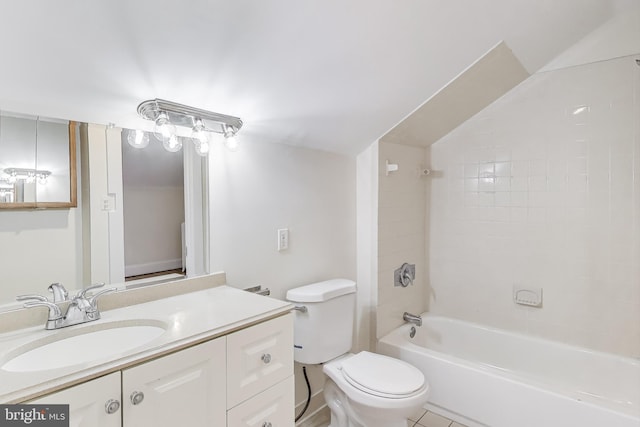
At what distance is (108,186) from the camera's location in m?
1.33

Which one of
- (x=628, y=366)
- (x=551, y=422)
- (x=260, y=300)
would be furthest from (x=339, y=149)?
(x=628, y=366)

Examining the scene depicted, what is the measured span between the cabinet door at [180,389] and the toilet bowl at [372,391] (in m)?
0.74

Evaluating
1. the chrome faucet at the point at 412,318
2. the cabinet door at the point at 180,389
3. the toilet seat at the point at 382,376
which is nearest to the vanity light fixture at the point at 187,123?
the cabinet door at the point at 180,389

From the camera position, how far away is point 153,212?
4.87ft

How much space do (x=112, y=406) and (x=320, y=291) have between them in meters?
1.12

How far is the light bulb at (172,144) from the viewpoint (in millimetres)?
1458

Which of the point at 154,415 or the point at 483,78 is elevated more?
the point at 483,78

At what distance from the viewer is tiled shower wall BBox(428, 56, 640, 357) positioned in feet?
6.58

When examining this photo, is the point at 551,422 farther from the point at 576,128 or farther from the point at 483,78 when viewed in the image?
the point at 483,78

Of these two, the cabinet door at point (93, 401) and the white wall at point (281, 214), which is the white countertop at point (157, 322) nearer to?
the cabinet door at point (93, 401)

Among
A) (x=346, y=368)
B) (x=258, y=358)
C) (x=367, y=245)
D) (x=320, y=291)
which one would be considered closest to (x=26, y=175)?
(x=258, y=358)

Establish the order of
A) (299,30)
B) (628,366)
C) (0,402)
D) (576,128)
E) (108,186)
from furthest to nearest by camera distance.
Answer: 1. (576,128)
2. (628,366)
3. (108,186)
4. (299,30)
5. (0,402)

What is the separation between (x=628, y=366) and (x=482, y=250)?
3.30 ft

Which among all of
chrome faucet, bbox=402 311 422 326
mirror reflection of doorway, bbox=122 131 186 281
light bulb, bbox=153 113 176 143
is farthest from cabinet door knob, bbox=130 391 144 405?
chrome faucet, bbox=402 311 422 326
